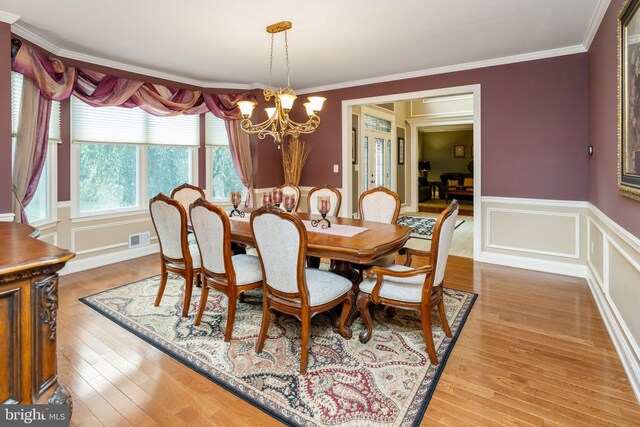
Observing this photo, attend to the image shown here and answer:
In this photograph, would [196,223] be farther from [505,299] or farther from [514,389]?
[505,299]

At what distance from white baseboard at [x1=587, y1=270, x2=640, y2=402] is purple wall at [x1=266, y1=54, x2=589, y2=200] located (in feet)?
4.55

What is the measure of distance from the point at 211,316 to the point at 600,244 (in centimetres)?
336

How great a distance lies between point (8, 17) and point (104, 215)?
2197 mm

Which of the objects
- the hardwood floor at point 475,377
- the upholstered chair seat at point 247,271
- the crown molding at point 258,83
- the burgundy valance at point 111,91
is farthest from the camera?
the crown molding at point 258,83

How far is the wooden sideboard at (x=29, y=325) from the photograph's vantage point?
1.30m

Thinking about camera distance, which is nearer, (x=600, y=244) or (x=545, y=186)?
(x=600, y=244)

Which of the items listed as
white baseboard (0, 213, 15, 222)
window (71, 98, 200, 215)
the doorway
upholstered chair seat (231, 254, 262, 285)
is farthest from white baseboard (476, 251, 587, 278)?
white baseboard (0, 213, 15, 222)

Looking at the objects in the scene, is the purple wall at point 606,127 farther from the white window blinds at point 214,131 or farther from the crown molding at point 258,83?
the white window blinds at point 214,131

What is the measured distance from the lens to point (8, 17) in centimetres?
299

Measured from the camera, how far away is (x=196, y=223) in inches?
99.9

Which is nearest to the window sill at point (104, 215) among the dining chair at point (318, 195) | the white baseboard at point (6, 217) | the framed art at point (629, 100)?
the white baseboard at point (6, 217)

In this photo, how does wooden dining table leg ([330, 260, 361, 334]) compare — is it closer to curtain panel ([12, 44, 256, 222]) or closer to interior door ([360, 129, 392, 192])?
curtain panel ([12, 44, 256, 222])

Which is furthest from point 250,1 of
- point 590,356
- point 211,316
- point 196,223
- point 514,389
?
point 590,356

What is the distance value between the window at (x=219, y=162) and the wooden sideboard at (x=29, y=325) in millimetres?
4145
